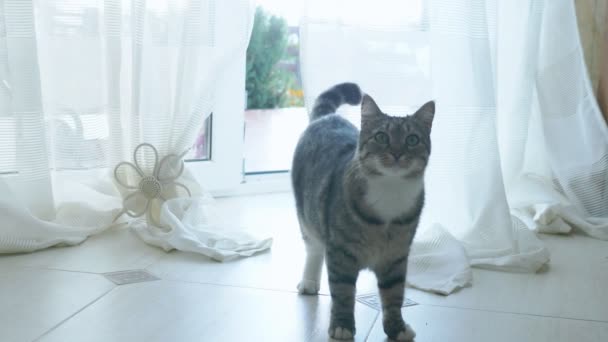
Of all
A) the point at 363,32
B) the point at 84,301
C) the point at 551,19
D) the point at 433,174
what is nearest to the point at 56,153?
the point at 84,301

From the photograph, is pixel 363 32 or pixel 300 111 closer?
pixel 363 32

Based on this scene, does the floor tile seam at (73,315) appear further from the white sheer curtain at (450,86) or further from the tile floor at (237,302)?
the white sheer curtain at (450,86)

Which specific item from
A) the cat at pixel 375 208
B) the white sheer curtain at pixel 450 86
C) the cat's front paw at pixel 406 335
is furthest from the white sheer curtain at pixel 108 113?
the cat's front paw at pixel 406 335

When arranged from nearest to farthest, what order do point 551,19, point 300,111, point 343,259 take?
point 343,259 → point 551,19 → point 300,111

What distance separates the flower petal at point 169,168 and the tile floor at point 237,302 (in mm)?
197

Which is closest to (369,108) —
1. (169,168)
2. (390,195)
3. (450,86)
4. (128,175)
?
(390,195)

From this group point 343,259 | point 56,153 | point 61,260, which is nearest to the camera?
point 343,259

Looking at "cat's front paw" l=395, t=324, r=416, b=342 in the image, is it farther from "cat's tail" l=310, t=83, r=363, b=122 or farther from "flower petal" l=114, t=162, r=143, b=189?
"flower petal" l=114, t=162, r=143, b=189

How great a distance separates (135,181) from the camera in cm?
223

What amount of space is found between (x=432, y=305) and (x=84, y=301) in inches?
30.7

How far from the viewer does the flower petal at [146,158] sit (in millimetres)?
2184

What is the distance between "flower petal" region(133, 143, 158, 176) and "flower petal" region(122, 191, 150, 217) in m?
0.07

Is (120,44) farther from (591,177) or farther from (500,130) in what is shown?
(591,177)

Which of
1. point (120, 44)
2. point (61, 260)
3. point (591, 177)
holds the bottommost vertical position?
point (61, 260)
